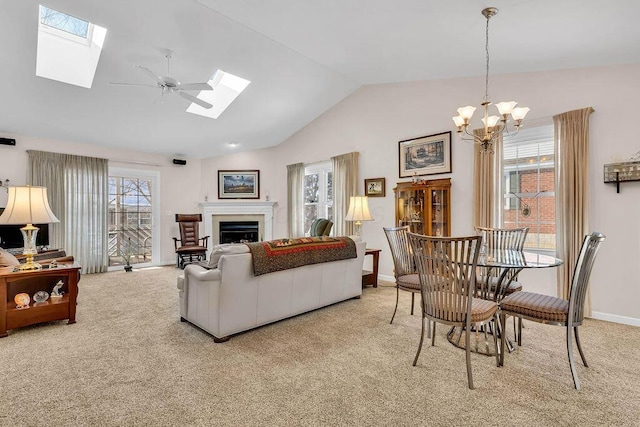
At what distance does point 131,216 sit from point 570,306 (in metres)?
7.55

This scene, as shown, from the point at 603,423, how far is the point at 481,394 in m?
0.63

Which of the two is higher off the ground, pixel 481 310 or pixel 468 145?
pixel 468 145

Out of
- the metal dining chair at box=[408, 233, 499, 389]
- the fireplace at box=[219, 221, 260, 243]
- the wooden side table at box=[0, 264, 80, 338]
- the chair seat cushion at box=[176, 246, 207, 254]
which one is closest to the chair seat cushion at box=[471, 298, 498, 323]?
the metal dining chair at box=[408, 233, 499, 389]

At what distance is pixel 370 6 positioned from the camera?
9.87 ft

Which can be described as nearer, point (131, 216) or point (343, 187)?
point (343, 187)

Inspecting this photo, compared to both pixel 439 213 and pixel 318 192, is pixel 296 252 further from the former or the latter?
pixel 318 192

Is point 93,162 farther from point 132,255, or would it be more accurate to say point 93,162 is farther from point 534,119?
point 534,119

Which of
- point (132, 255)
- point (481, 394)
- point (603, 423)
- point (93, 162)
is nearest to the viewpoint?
point (603, 423)

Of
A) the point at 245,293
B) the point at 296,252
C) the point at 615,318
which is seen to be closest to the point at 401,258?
the point at 296,252

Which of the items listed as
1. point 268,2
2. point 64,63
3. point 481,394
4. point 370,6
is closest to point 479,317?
point 481,394

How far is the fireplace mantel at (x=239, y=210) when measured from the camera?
7625 millimetres

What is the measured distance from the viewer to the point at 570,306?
222 cm

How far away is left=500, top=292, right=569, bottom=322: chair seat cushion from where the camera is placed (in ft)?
7.45

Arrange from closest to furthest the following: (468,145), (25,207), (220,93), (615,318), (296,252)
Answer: (25,207)
(296,252)
(615,318)
(468,145)
(220,93)
